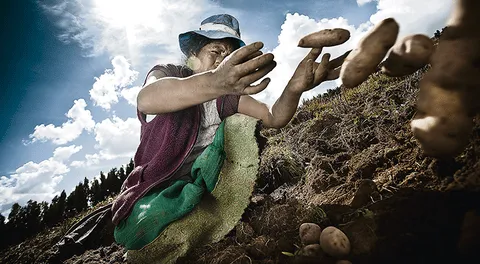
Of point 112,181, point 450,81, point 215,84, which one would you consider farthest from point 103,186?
point 450,81

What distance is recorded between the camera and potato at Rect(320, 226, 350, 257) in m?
0.98

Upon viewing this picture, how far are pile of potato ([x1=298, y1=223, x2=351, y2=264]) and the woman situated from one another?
678 millimetres

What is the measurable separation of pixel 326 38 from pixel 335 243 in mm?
859

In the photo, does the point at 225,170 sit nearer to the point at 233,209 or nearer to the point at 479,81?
the point at 233,209

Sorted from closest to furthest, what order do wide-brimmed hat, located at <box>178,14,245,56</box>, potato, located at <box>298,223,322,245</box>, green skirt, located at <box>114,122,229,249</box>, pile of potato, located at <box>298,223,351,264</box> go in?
1. pile of potato, located at <box>298,223,351,264</box>
2. potato, located at <box>298,223,322,245</box>
3. green skirt, located at <box>114,122,229,249</box>
4. wide-brimmed hat, located at <box>178,14,245,56</box>

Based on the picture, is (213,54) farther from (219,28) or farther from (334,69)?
(334,69)

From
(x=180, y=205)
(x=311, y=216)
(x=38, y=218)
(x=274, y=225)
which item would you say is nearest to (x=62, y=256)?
(x=180, y=205)

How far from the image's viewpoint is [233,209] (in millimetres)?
1773

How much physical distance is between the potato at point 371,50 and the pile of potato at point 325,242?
0.61 meters

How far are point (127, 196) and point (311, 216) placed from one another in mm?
1184

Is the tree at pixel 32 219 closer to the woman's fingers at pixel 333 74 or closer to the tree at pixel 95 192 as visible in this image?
the tree at pixel 95 192

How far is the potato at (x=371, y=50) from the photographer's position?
3.01 feet

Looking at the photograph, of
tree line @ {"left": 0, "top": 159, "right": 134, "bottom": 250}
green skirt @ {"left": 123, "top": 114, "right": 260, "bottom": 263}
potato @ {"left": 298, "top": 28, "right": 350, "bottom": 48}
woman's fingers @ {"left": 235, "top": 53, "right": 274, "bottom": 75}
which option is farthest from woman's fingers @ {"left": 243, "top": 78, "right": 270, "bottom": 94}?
tree line @ {"left": 0, "top": 159, "right": 134, "bottom": 250}

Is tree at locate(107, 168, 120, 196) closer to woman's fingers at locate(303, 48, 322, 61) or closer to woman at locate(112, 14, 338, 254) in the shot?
woman at locate(112, 14, 338, 254)
